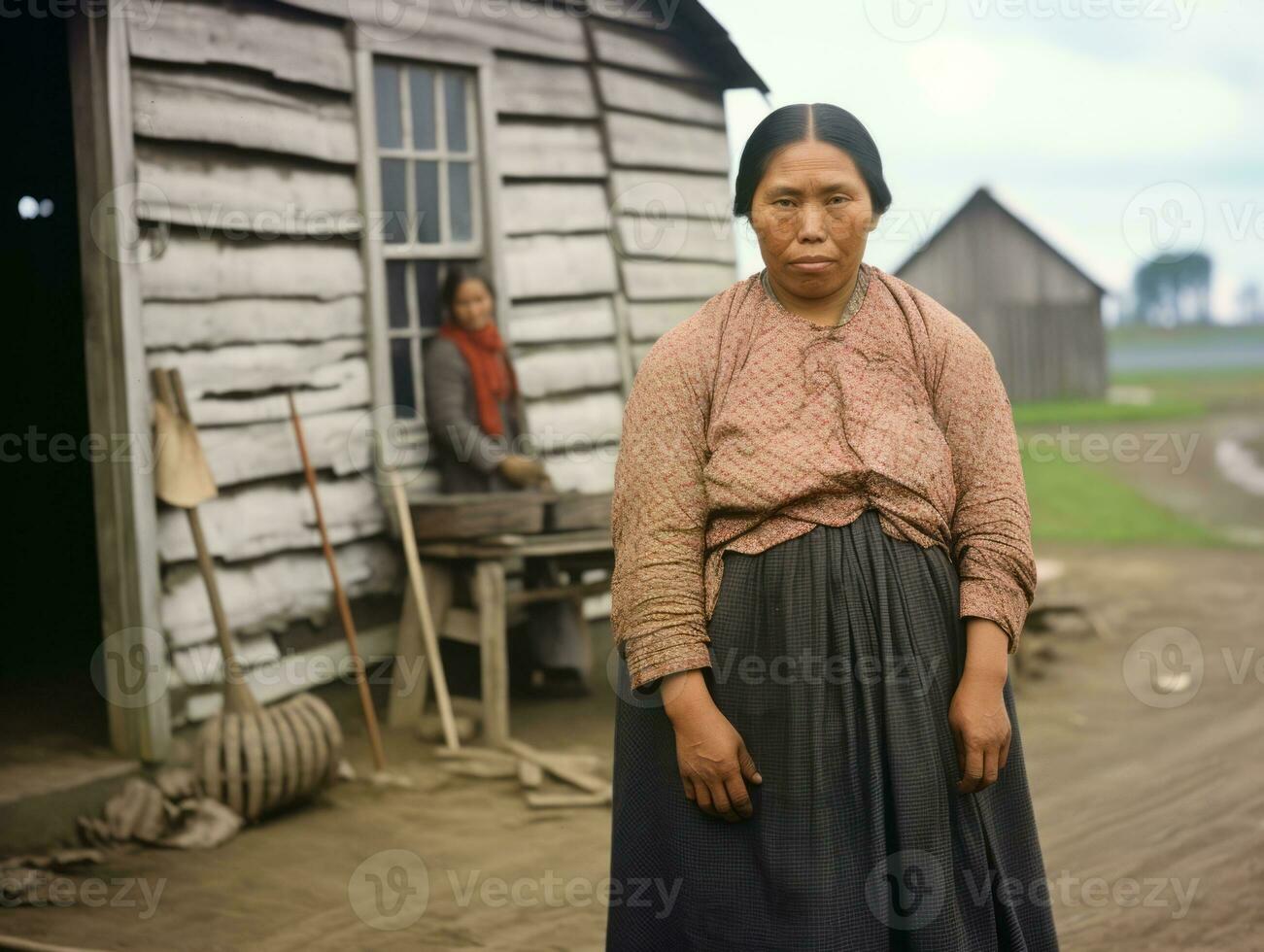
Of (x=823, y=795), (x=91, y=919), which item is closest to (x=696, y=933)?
(x=823, y=795)

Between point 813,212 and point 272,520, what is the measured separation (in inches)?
160

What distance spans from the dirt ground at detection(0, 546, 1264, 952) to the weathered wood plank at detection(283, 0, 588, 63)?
323 centimetres

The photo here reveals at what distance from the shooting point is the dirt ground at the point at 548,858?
3.96 metres

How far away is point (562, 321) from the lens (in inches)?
294

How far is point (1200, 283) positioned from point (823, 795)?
54684 mm

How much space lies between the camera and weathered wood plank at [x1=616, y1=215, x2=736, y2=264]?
7898mm

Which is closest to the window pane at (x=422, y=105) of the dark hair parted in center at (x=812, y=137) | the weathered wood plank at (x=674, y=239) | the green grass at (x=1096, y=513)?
the weathered wood plank at (x=674, y=239)

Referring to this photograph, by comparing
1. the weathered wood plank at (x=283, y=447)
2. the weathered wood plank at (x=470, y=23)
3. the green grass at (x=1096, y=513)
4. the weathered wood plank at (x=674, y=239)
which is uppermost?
the weathered wood plank at (x=470, y=23)

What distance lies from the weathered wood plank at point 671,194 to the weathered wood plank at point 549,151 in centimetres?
20

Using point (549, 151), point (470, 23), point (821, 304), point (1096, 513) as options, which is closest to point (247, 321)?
point (470, 23)

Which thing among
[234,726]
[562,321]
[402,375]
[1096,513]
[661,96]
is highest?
[661,96]

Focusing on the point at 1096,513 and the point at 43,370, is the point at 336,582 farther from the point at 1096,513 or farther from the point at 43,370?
the point at 1096,513

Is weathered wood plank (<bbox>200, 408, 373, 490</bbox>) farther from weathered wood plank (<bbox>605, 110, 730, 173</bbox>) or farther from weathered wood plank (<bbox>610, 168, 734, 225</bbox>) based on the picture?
weathered wood plank (<bbox>605, 110, 730, 173</bbox>)

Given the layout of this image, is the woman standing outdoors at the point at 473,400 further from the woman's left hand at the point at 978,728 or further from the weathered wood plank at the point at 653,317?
the woman's left hand at the point at 978,728
